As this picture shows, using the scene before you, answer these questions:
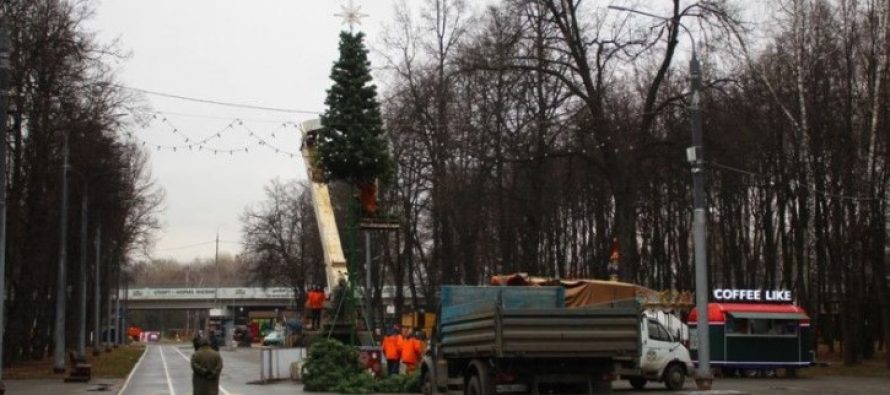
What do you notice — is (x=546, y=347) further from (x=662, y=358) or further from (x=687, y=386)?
(x=687, y=386)

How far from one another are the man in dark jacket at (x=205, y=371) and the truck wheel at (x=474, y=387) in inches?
217

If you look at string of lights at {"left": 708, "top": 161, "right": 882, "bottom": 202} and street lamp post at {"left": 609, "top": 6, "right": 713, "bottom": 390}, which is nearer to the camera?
street lamp post at {"left": 609, "top": 6, "right": 713, "bottom": 390}

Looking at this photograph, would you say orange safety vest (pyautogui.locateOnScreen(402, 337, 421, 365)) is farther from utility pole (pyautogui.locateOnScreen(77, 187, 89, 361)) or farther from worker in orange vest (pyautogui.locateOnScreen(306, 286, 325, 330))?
utility pole (pyautogui.locateOnScreen(77, 187, 89, 361))

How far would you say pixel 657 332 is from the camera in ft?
97.4

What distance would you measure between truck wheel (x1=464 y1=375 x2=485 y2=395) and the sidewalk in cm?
1400

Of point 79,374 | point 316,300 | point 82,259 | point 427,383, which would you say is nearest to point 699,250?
point 427,383

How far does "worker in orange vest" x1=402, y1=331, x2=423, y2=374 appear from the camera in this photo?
3175 centimetres

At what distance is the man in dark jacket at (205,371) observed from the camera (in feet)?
54.4

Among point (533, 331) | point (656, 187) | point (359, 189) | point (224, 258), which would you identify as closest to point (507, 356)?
point (533, 331)

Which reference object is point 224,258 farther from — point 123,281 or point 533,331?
point 533,331

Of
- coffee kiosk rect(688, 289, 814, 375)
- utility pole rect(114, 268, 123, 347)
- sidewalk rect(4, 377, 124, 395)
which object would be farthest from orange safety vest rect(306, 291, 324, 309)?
utility pole rect(114, 268, 123, 347)

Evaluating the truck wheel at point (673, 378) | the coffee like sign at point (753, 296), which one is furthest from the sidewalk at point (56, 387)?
the coffee like sign at point (753, 296)

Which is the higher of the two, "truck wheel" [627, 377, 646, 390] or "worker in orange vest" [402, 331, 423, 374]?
"worker in orange vest" [402, 331, 423, 374]

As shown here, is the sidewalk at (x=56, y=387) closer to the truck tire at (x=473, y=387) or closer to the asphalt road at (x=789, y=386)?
the truck tire at (x=473, y=387)
